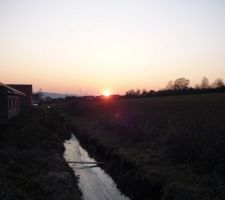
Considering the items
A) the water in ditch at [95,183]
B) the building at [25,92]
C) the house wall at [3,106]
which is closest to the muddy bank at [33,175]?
the water in ditch at [95,183]

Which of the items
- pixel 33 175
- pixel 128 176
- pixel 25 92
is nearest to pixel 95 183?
pixel 128 176

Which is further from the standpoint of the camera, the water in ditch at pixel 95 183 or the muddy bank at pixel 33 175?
the water in ditch at pixel 95 183

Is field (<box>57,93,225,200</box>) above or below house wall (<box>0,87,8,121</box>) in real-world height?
below

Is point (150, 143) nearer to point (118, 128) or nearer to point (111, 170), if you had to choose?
point (111, 170)

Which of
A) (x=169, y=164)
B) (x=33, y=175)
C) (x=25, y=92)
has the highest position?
(x=25, y=92)

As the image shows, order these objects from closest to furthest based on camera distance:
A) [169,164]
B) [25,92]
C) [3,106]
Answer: [169,164] < [3,106] < [25,92]

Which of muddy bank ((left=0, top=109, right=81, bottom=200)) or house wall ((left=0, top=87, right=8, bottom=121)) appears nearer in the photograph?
muddy bank ((left=0, top=109, right=81, bottom=200))

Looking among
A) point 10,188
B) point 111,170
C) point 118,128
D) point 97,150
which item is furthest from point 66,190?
point 118,128

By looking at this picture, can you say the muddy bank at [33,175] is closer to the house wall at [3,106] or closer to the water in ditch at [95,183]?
the water in ditch at [95,183]

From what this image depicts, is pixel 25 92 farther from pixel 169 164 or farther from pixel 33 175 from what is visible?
pixel 33 175

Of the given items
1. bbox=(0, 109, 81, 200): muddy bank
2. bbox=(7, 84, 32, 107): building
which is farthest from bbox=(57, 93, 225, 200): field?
bbox=(7, 84, 32, 107): building

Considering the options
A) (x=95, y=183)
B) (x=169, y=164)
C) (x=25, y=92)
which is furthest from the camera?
(x=25, y=92)

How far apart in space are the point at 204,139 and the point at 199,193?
527cm

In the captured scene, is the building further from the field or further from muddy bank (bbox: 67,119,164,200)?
the field
